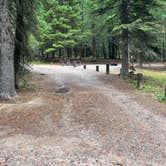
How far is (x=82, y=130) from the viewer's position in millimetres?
7008

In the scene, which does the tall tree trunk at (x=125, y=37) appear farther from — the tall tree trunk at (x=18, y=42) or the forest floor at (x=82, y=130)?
the tall tree trunk at (x=18, y=42)

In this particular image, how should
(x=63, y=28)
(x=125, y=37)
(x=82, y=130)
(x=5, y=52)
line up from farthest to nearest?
(x=63, y=28)
(x=125, y=37)
(x=5, y=52)
(x=82, y=130)

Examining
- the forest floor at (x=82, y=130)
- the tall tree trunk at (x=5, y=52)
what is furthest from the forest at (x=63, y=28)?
the forest floor at (x=82, y=130)

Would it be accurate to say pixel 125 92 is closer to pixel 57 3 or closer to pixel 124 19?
pixel 124 19

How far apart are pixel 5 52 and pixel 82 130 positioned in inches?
190

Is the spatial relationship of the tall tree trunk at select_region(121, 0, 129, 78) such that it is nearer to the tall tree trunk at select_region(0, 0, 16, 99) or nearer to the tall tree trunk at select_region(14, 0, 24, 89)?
the tall tree trunk at select_region(14, 0, 24, 89)

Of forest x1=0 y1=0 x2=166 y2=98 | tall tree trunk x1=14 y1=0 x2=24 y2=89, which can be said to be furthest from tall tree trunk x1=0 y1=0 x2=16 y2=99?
tall tree trunk x1=14 y1=0 x2=24 y2=89

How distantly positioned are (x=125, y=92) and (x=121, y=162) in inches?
300

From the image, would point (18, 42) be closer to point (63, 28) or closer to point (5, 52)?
point (5, 52)

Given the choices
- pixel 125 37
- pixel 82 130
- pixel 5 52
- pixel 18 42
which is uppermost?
pixel 125 37

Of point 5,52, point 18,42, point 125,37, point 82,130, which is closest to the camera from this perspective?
→ point 82,130

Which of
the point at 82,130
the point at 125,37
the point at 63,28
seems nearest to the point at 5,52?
the point at 82,130

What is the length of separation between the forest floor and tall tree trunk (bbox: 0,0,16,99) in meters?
0.62

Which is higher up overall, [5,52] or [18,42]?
[18,42]
